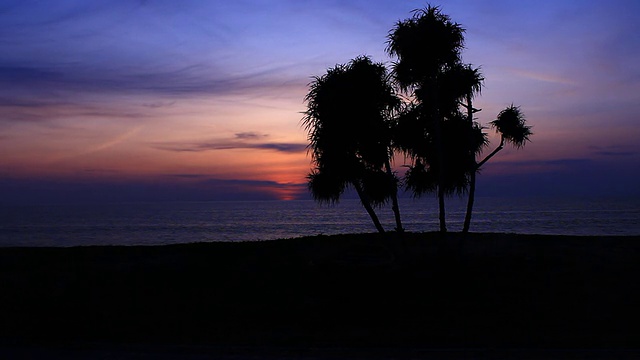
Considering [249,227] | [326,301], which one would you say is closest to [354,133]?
[326,301]

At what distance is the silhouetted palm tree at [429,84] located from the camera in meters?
15.4

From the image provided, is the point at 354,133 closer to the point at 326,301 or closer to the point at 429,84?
the point at 429,84

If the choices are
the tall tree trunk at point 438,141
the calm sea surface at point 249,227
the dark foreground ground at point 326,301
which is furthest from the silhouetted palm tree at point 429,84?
the calm sea surface at point 249,227

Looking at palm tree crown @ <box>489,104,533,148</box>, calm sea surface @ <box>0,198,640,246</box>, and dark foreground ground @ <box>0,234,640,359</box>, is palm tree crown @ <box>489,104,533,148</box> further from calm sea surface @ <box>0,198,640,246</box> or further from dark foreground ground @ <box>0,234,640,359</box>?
calm sea surface @ <box>0,198,640,246</box>

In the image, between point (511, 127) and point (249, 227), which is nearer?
point (511, 127)

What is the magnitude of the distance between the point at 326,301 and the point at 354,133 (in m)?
5.27

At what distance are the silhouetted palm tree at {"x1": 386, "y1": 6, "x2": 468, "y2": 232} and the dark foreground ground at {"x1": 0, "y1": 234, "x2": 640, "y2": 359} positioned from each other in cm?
260

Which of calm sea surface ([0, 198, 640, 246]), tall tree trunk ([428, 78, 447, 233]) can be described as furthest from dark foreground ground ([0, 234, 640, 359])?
calm sea surface ([0, 198, 640, 246])

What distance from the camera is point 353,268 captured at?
15945mm

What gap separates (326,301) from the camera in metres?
14.1

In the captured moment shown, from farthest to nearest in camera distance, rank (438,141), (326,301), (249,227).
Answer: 1. (249,227)
2. (438,141)
3. (326,301)

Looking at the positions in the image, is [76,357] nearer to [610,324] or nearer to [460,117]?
[610,324]

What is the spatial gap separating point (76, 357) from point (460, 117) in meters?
12.6

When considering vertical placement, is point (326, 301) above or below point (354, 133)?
below
